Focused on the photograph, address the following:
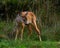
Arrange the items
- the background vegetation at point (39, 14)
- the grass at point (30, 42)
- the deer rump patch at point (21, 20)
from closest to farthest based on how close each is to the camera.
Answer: the grass at point (30, 42)
the deer rump patch at point (21, 20)
the background vegetation at point (39, 14)

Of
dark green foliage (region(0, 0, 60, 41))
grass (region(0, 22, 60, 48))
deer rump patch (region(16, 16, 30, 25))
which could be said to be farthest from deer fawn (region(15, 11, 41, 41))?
dark green foliage (region(0, 0, 60, 41))

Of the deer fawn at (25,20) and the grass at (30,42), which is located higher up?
the deer fawn at (25,20)

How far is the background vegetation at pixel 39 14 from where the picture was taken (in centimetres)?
1460

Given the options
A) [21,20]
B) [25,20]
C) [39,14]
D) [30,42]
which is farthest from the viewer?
[39,14]

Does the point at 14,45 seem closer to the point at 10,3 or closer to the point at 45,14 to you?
the point at 45,14

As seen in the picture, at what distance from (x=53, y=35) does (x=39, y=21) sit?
146 centimetres

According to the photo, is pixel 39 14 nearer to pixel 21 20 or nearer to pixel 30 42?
pixel 21 20

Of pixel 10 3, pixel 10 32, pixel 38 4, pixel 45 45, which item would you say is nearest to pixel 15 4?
pixel 10 3

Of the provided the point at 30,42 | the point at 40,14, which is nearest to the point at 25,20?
the point at 40,14

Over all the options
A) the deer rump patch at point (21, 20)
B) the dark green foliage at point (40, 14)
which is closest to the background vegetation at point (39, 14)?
the dark green foliage at point (40, 14)

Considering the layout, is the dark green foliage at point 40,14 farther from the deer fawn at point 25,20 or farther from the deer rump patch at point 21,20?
the deer rump patch at point 21,20

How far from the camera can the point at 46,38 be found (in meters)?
14.1

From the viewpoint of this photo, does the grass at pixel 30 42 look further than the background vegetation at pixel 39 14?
No

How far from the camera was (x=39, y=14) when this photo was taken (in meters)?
15.8
